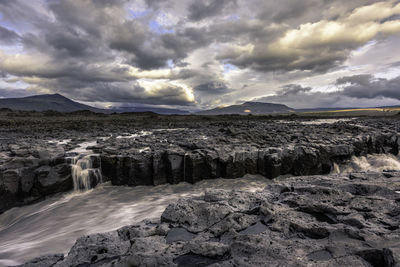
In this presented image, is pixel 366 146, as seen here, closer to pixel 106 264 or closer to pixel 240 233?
pixel 240 233

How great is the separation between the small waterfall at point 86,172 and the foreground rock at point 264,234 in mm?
6937

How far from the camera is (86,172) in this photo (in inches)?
405

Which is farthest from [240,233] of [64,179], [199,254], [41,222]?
[64,179]

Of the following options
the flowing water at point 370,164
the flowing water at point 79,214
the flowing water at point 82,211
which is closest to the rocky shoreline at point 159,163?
the flowing water at point 82,211

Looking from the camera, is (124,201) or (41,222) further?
(124,201)

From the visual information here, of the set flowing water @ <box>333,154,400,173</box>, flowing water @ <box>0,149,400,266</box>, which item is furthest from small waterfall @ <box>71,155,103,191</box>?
flowing water @ <box>333,154,400,173</box>

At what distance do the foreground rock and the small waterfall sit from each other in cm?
694

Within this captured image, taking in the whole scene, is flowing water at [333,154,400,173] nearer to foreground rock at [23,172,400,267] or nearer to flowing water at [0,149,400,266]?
flowing water at [0,149,400,266]

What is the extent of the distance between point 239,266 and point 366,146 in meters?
17.1

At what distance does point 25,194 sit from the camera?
29.3 ft

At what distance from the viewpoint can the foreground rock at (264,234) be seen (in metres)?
2.98

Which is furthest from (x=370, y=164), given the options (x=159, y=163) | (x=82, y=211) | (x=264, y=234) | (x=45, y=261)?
(x=45, y=261)

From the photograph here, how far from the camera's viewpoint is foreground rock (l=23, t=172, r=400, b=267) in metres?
2.98

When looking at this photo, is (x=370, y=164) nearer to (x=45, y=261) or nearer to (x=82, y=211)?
(x=82, y=211)
